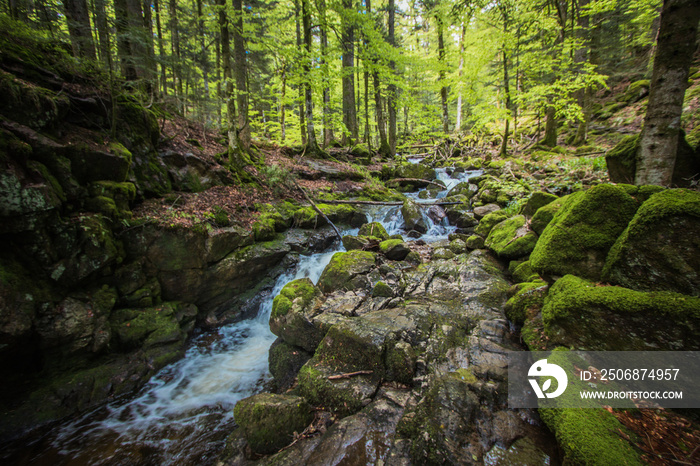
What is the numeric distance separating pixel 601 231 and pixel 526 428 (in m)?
2.97

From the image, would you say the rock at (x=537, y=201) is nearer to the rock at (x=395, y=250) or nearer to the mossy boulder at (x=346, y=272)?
the rock at (x=395, y=250)

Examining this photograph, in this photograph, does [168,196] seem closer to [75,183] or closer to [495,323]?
[75,183]

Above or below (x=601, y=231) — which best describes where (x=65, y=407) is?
below

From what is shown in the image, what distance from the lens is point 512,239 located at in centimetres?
604

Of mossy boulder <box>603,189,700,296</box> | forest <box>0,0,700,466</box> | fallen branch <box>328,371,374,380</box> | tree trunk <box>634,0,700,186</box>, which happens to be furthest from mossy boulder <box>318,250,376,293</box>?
tree trunk <box>634,0,700,186</box>

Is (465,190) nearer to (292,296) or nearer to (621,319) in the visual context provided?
(292,296)

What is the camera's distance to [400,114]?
122 ft

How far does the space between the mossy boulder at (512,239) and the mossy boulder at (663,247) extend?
2.66 meters

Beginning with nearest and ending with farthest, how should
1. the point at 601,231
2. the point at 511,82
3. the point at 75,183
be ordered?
the point at 601,231 < the point at 75,183 < the point at 511,82

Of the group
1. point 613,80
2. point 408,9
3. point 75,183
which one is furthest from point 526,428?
point 408,9

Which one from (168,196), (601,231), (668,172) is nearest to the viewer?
(601,231)

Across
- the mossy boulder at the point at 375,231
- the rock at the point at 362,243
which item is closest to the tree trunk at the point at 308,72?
the mossy boulder at the point at 375,231

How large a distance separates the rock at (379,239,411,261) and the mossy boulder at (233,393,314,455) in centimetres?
489

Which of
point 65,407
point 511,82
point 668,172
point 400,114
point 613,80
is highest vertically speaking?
point 400,114
